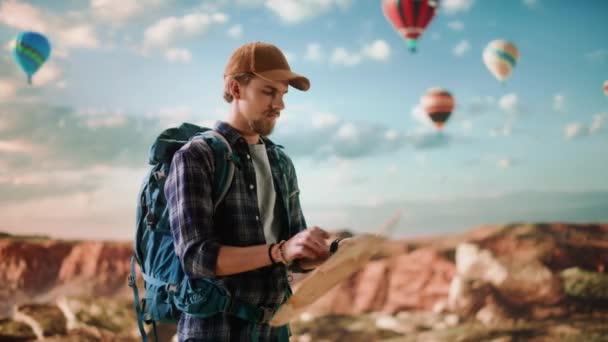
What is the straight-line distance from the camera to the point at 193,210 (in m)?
1.54

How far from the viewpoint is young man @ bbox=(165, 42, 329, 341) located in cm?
151

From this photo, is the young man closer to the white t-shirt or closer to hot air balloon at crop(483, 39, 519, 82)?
the white t-shirt

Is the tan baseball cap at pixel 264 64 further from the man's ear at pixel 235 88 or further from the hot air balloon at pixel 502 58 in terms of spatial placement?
the hot air balloon at pixel 502 58

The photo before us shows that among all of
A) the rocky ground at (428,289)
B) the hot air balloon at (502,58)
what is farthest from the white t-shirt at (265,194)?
the hot air balloon at (502,58)

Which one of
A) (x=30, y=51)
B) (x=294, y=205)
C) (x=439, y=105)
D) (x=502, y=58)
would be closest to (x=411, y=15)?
(x=439, y=105)

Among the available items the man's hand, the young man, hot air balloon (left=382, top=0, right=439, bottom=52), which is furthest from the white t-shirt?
hot air balloon (left=382, top=0, right=439, bottom=52)

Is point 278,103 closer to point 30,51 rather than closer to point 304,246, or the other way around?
point 304,246

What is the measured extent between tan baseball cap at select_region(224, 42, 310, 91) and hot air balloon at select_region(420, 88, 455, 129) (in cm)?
1623

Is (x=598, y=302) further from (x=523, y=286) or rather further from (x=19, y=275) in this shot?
(x=19, y=275)

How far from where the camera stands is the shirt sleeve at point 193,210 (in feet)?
4.96

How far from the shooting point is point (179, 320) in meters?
1.68

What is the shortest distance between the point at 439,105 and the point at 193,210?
1656 centimetres

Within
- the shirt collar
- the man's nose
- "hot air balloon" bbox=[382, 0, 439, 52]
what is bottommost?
the shirt collar

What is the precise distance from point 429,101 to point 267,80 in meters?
16.4
